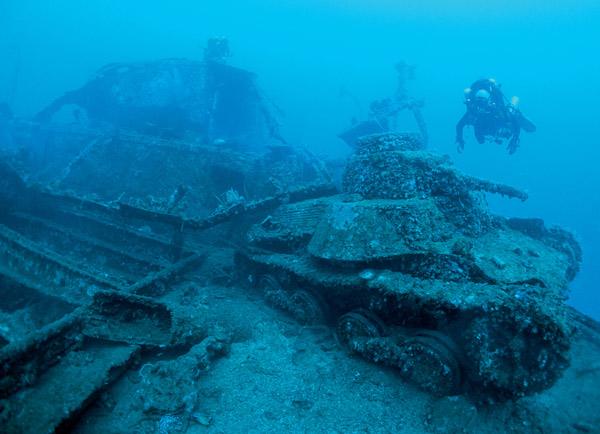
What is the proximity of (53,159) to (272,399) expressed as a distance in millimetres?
13051

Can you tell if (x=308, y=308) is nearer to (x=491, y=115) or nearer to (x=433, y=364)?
(x=433, y=364)

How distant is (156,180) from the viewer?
10000 mm

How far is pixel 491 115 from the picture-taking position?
871cm

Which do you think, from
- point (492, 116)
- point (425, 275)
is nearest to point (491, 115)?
point (492, 116)

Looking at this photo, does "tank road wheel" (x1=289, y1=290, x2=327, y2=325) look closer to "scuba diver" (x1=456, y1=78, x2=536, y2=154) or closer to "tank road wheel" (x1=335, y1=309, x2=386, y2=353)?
"tank road wheel" (x1=335, y1=309, x2=386, y2=353)

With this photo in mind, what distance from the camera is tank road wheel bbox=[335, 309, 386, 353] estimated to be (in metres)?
3.93

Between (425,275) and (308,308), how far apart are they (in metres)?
1.57

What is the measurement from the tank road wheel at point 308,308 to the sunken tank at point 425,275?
15 mm

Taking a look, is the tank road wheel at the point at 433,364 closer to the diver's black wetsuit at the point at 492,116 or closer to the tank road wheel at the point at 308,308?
the tank road wheel at the point at 308,308

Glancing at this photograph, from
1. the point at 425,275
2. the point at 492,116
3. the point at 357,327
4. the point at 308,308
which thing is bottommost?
the point at 308,308

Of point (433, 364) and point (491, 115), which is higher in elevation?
point (491, 115)

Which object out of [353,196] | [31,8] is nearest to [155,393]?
[353,196]

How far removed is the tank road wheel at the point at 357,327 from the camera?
3932 millimetres

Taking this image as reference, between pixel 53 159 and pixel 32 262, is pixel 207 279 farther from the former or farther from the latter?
pixel 53 159
